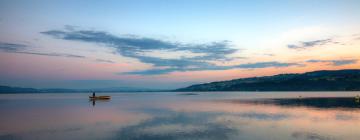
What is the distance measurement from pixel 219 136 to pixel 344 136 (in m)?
12.5

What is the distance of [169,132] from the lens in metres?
31.8

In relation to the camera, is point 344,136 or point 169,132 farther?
point 169,132

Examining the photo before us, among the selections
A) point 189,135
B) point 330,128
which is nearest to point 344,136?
point 330,128

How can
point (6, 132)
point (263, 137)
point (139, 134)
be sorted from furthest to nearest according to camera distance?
point (6, 132) < point (139, 134) < point (263, 137)

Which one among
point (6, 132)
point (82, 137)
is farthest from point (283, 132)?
point (6, 132)

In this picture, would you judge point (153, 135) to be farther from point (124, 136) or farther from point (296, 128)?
point (296, 128)

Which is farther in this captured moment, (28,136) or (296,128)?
(296,128)

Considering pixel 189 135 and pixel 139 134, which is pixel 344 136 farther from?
Answer: pixel 139 134

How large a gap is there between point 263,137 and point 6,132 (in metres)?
29.0

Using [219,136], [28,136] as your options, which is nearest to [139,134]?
[219,136]

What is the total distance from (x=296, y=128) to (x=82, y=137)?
24.8 m

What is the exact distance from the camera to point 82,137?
2938 centimetres

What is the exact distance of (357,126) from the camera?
1371 inches

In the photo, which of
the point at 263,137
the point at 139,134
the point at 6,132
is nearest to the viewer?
the point at 263,137
